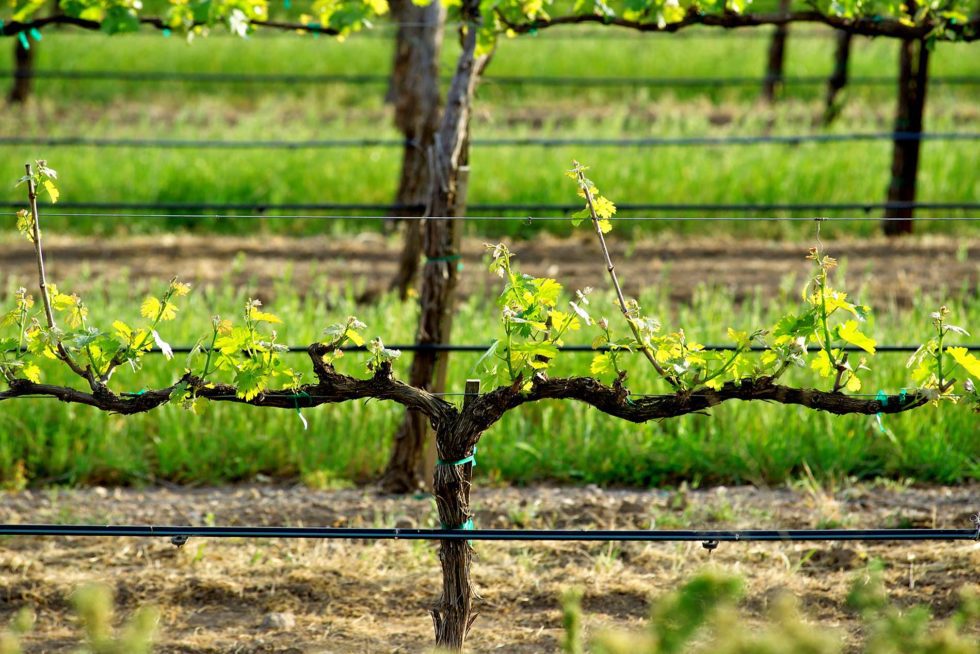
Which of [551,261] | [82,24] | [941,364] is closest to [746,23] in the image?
[941,364]

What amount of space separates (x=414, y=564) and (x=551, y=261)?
379 cm

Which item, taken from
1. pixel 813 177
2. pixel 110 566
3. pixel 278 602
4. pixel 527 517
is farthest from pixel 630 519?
pixel 813 177

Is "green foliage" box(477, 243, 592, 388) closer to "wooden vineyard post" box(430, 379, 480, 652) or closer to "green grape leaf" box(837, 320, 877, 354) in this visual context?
"wooden vineyard post" box(430, 379, 480, 652)

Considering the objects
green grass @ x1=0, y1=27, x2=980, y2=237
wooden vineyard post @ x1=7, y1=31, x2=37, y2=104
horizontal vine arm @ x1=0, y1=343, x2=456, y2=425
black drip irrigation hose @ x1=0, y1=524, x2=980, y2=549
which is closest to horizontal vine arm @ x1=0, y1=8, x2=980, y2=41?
green grass @ x1=0, y1=27, x2=980, y2=237

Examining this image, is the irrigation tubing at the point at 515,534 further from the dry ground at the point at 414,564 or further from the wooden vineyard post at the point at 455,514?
the dry ground at the point at 414,564

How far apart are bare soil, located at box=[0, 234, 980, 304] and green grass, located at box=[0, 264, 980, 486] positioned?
63.4 inches

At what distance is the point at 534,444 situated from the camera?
4.93m

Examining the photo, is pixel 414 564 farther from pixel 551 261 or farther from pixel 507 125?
pixel 507 125

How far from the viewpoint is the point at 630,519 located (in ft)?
14.4

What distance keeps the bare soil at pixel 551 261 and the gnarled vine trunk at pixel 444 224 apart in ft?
6.72

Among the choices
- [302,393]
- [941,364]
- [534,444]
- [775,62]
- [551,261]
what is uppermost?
[775,62]

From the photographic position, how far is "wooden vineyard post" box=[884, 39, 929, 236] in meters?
7.66

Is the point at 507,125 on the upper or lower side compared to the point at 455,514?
upper

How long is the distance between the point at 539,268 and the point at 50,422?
10.4 feet
